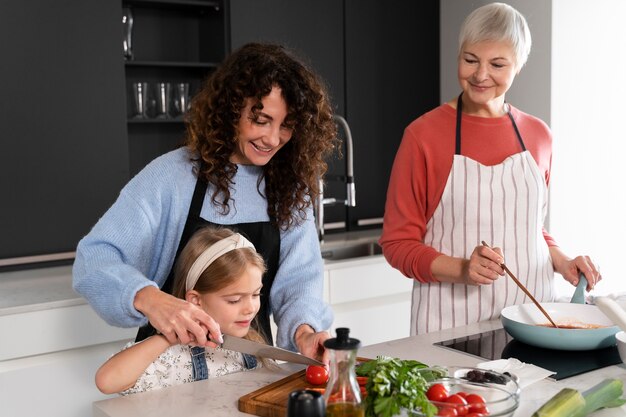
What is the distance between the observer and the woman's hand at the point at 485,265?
5.98ft

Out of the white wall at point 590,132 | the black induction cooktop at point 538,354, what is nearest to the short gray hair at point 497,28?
the black induction cooktop at point 538,354

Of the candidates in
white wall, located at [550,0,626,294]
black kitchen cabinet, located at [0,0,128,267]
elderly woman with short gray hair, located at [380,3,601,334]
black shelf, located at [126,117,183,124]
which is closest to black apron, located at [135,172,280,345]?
elderly woman with short gray hair, located at [380,3,601,334]

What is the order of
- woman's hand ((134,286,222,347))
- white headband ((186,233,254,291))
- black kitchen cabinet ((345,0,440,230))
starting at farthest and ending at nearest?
black kitchen cabinet ((345,0,440,230))
white headband ((186,233,254,291))
woman's hand ((134,286,222,347))

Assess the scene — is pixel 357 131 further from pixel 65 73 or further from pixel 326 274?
pixel 65 73

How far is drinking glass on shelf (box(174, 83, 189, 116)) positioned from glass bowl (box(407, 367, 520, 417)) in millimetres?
2130

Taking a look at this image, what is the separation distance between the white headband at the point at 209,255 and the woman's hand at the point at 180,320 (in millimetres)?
218

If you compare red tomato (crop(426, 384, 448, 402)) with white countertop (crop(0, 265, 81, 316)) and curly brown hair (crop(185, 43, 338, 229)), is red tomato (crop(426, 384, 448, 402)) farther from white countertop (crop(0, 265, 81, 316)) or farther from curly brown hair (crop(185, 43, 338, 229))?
white countertop (crop(0, 265, 81, 316))

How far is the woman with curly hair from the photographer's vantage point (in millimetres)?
1611

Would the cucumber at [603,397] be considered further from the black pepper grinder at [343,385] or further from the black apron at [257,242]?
the black apron at [257,242]

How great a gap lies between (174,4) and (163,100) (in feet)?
1.42

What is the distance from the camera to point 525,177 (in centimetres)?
210

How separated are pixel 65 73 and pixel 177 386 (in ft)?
5.85

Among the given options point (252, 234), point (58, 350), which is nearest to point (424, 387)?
point (252, 234)

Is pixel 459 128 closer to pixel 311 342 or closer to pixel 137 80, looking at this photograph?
pixel 311 342
